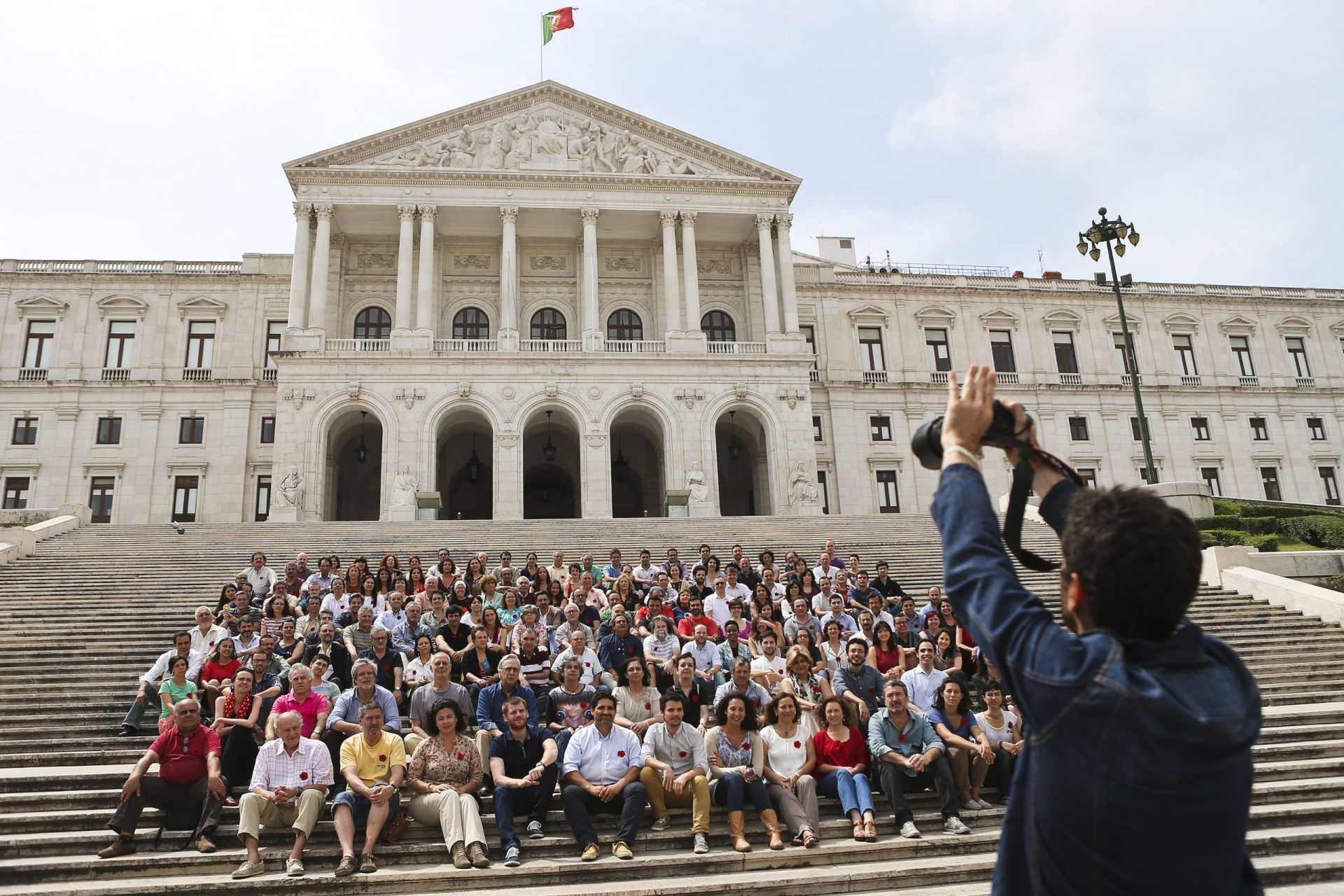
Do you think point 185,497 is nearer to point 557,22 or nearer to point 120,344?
point 120,344

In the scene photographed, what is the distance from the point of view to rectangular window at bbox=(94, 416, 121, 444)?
3834 centimetres

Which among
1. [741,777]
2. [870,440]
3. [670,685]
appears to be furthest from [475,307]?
[741,777]

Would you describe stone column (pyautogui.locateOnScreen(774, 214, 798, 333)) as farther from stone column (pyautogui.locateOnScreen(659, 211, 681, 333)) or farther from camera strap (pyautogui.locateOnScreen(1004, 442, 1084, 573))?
camera strap (pyautogui.locateOnScreen(1004, 442, 1084, 573))

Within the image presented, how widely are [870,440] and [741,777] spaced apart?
112 feet

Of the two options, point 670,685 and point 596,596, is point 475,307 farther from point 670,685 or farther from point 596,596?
point 670,685

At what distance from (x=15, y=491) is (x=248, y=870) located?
37.1 meters

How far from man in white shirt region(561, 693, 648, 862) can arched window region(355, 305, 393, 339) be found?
33.6 meters

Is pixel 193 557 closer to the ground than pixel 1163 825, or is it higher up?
higher up

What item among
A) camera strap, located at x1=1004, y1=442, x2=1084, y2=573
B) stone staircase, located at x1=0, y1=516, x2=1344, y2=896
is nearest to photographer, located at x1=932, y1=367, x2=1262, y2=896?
camera strap, located at x1=1004, y1=442, x2=1084, y2=573

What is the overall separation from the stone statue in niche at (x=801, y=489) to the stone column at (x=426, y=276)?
47.1ft

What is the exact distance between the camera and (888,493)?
40.6 metres

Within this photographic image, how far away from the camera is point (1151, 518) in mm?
2020

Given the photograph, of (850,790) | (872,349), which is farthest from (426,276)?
(850,790)

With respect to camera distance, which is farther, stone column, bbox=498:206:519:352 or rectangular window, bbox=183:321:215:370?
rectangular window, bbox=183:321:215:370
